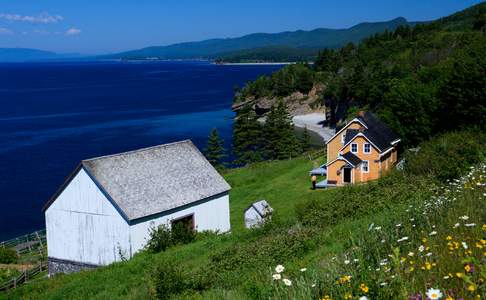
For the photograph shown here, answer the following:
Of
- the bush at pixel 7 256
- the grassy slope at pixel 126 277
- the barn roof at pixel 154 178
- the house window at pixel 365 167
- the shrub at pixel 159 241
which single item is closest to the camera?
the grassy slope at pixel 126 277

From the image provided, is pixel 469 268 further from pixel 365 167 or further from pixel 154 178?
pixel 365 167

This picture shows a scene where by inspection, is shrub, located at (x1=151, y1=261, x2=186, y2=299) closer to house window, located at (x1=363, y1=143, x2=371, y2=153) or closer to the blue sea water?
house window, located at (x1=363, y1=143, x2=371, y2=153)

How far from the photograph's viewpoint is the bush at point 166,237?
991 inches

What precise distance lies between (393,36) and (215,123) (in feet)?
198

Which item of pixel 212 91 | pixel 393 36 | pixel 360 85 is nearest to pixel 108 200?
pixel 360 85

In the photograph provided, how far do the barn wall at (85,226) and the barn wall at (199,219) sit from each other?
20.8 inches

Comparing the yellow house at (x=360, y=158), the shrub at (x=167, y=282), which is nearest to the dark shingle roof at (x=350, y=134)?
the yellow house at (x=360, y=158)

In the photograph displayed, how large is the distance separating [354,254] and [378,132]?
3905 cm

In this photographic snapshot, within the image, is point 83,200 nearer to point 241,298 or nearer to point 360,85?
point 241,298

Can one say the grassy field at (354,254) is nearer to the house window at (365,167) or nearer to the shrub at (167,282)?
the shrub at (167,282)

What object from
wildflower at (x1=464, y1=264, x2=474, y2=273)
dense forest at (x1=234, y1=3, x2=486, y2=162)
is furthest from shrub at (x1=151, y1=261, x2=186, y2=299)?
dense forest at (x1=234, y1=3, x2=486, y2=162)

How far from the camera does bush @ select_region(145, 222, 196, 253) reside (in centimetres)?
2517

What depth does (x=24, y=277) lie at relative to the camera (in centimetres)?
2789

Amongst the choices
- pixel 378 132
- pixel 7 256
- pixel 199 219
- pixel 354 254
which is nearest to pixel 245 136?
pixel 378 132
